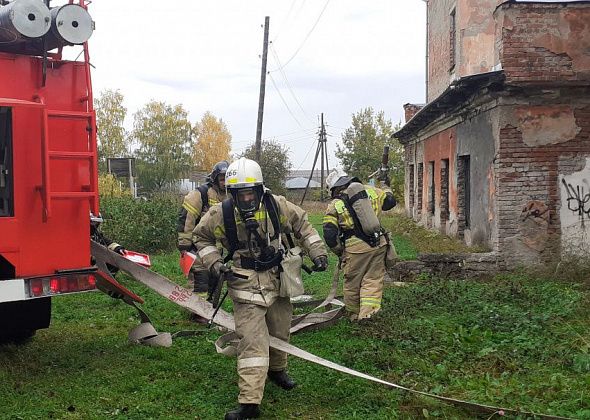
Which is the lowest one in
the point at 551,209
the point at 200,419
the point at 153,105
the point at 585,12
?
the point at 200,419

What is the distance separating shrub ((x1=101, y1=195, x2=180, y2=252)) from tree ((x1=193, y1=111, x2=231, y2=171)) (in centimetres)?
4626

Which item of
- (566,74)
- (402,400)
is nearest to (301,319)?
(402,400)

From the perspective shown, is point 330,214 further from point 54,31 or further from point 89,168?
point 54,31

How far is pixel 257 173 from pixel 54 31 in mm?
1983

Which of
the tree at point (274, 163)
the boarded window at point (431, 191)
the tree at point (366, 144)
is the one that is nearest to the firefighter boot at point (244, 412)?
the boarded window at point (431, 191)

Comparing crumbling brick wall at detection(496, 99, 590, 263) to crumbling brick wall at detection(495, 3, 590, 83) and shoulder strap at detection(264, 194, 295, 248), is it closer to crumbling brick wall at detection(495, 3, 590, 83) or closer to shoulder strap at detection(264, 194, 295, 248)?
crumbling brick wall at detection(495, 3, 590, 83)

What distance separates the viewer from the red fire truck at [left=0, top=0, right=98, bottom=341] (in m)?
5.00

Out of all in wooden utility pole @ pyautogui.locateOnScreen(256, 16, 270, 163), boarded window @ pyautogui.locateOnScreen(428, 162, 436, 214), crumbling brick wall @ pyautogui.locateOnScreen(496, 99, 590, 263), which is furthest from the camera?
wooden utility pole @ pyautogui.locateOnScreen(256, 16, 270, 163)

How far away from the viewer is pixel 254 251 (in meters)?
5.06

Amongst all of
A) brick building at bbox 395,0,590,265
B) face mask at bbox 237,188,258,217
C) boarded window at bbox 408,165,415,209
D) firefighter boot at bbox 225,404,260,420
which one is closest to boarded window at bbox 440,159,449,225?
brick building at bbox 395,0,590,265

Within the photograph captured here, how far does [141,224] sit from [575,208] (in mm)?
9052

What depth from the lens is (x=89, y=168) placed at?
17.6 ft

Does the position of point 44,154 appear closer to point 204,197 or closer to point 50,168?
point 50,168

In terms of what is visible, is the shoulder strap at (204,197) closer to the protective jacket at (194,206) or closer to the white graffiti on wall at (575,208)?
the protective jacket at (194,206)
